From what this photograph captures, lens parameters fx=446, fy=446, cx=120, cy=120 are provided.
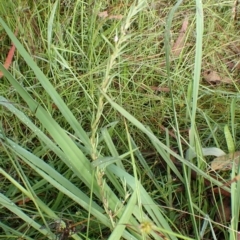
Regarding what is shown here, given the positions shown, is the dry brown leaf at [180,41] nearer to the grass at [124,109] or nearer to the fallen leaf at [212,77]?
the grass at [124,109]

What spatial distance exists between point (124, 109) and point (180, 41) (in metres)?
0.57

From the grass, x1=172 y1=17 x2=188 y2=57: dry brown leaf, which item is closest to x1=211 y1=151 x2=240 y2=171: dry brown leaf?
the grass

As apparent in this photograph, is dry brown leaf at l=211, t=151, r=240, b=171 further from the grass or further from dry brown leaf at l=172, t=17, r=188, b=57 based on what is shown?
dry brown leaf at l=172, t=17, r=188, b=57

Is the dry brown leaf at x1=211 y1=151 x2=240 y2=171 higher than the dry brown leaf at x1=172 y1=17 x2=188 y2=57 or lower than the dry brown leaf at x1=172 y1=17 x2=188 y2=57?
lower

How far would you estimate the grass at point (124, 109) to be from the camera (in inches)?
43.4

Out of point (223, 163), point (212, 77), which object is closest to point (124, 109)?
point (223, 163)

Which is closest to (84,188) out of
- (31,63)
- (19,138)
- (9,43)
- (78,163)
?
(19,138)

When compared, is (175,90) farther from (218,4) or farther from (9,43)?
(9,43)

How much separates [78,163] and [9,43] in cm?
87

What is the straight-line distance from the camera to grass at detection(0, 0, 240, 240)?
1102 mm

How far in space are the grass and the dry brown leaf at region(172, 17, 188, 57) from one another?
0.06ft

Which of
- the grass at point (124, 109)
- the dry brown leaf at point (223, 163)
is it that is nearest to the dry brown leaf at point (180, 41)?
the grass at point (124, 109)

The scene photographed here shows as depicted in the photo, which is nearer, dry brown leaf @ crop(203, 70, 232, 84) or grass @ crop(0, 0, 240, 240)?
grass @ crop(0, 0, 240, 240)

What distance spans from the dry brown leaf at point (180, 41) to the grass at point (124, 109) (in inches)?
0.7
